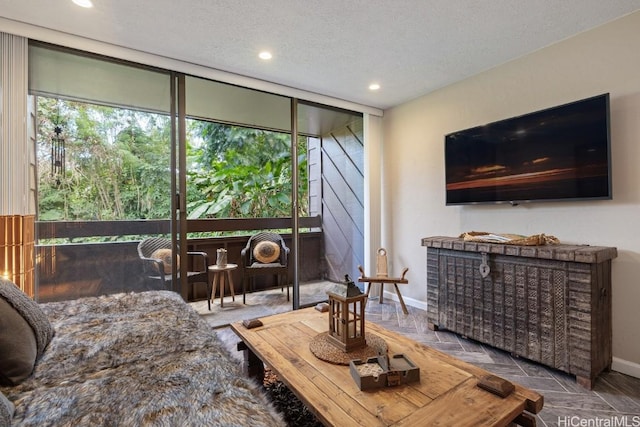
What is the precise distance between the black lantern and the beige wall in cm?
195

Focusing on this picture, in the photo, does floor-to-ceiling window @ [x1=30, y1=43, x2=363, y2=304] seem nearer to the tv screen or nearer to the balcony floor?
the balcony floor

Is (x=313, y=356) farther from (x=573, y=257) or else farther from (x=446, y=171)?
(x=446, y=171)

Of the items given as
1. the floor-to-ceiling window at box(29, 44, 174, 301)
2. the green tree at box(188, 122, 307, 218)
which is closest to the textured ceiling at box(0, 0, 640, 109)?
the floor-to-ceiling window at box(29, 44, 174, 301)

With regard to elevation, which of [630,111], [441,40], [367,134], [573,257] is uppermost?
[441,40]

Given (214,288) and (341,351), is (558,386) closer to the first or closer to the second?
(341,351)

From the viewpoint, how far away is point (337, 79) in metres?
3.12

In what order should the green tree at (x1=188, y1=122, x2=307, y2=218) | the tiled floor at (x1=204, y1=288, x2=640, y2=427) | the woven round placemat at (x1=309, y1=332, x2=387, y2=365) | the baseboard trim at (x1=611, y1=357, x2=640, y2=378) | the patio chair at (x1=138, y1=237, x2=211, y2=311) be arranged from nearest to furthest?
the woven round placemat at (x1=309, y1=332, x2=387, y2=365) < the tiled floor at (x1=204, y1=288, x2=640, y2=427) < the baseboard trim at (x1=611, y1=357, x2=640, y2=378) < the patio chair at (x1=138, y1=237, x2=211, y2=311) < the green tree at (x1=188, y1=122, x2=307, y2=218)

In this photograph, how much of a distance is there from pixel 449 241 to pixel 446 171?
811mm

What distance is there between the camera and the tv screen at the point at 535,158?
2121mm

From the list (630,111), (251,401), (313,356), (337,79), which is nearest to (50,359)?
(251,401)

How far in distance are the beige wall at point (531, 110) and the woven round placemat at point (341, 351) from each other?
187 centimetres

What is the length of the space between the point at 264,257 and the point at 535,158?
9.75ft

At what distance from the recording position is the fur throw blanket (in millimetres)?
852

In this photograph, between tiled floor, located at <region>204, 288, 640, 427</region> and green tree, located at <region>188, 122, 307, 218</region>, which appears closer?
tiled floor, located at <region>204, 288, 640, 427</region>
